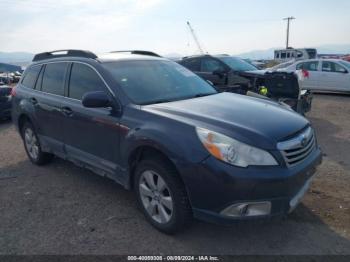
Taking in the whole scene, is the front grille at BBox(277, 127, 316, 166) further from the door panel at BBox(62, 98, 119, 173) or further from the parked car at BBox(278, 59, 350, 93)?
the parked car at BBox(278, 59, 350, 93)

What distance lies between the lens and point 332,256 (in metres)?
3.14

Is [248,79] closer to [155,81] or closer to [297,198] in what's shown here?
[155,81]

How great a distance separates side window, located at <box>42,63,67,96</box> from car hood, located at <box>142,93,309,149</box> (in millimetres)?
1849

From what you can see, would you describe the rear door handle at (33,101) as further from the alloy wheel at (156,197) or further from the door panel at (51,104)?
the alloy wheel at (156,197)

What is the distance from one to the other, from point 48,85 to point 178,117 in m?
2.79

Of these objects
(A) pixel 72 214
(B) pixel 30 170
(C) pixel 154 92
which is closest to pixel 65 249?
(A) pixel 72 214

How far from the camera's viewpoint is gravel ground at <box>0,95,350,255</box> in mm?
3348

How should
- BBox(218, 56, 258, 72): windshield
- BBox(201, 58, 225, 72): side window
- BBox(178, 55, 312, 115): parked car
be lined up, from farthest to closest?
1. BBox(201, 58, 225, 72): side window
2. BBox(218, 56, 258, 72): windshield
3. BBox(178, 55, 312, 115): parked car

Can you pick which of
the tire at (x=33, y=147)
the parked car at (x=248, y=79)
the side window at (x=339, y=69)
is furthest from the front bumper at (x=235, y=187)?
the side window at (x=339, y=69)

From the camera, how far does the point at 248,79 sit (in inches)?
388

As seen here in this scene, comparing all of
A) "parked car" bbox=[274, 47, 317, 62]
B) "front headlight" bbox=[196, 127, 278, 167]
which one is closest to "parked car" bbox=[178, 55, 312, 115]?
"front headlight" bbox=[196, 127, 278, 167]

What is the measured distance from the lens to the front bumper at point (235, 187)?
292cm

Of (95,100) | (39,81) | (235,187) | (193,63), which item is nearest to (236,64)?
(193,63)

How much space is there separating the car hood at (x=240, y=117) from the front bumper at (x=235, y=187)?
27 cm
